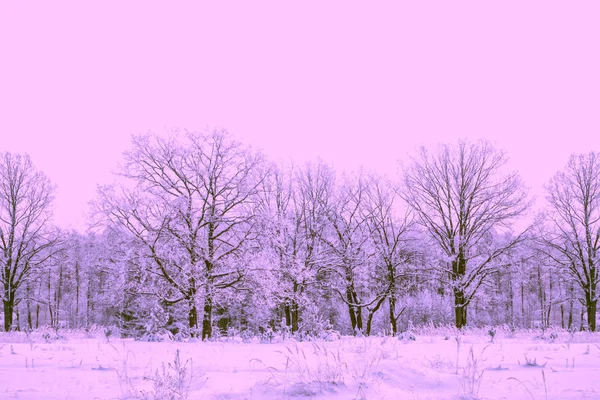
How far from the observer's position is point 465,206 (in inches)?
856

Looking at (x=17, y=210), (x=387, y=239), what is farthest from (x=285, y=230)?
(x=17, y=210)

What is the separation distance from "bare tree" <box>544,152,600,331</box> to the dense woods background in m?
0.08

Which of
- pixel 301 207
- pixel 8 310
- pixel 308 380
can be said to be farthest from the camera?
pixel 301 207

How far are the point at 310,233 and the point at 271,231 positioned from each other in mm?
6962

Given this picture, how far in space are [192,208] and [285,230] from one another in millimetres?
5059

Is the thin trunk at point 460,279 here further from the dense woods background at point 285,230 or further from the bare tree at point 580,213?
the bare tree at point 580,213

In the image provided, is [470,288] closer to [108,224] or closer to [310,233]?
[310,233]

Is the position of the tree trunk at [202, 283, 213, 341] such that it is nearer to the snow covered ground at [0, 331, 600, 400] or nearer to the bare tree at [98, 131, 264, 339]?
the bare tree at [98, 131, 264, 339]

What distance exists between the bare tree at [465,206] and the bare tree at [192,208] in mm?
9862

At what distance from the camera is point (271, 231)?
18094mm

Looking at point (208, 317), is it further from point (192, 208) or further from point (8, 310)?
point (8, 310)

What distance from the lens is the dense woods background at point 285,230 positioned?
1708cm

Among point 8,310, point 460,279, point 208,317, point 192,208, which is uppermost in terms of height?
point 192,208

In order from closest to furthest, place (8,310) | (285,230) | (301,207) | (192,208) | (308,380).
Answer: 1. (308,380)
2. (192,208)
3. (285,230)
4. (8,310)
5. (301,207)
